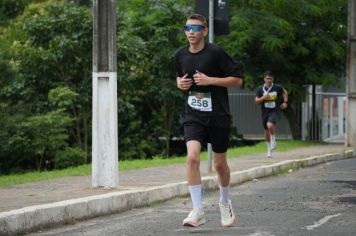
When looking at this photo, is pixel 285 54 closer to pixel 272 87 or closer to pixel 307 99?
pixel 307 99

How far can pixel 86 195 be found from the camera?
10695mm

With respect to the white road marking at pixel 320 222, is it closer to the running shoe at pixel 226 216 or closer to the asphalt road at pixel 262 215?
the asphalt road at pixel 262 215

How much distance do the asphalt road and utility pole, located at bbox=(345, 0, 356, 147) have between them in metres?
13.0

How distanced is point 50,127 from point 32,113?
2021mm

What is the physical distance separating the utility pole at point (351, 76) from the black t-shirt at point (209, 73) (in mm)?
18162

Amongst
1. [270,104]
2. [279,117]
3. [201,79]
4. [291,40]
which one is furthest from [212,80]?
[279,117]

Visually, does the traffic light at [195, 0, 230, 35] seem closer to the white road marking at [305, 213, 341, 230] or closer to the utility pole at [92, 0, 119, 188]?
the utility pole at [92, 0, 119, 188]

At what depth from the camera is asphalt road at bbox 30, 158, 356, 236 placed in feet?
27.9

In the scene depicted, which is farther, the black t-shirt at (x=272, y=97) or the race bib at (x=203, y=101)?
the black t-shirt at (x=272, y=97)

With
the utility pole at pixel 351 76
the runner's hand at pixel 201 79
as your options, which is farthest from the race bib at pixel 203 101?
the utility pole at pixel 351 76

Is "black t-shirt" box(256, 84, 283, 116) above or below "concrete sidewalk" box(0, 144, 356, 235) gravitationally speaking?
above

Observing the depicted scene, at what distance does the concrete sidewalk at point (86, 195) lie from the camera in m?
8.82

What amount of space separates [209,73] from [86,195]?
9.54 feet

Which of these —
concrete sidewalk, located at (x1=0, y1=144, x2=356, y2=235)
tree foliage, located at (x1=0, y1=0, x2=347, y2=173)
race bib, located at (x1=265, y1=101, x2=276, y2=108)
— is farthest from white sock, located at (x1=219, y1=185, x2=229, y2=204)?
tree foliage, located at (x1=0, y1=0, x2=347, y2=173)
